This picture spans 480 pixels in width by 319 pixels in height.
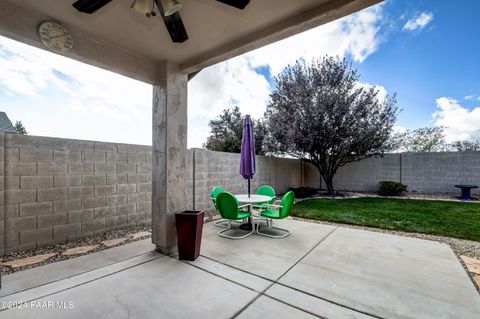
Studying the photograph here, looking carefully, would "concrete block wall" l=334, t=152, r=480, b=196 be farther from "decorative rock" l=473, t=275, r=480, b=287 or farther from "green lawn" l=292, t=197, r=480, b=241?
"decorative rock" l=473, t=275, r=480, b=287

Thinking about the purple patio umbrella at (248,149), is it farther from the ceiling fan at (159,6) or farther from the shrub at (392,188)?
the shrub at (392,188)

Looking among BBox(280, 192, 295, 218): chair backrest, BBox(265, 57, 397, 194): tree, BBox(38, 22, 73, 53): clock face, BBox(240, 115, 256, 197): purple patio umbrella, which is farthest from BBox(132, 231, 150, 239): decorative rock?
BBox(265, 57, 397, 194): tree

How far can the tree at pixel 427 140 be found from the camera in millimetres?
14000

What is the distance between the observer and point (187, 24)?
2.27 m

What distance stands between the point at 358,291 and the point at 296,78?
882 cm

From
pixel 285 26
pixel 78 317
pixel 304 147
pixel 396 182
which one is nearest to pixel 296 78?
pixel 304 147

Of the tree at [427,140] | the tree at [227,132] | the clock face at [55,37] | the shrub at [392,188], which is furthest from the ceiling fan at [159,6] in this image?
the tree at [427,140]

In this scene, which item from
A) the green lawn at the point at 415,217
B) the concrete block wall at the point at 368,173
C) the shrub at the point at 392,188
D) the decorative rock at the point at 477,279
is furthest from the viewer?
the concrete block wall at the point at 368,173

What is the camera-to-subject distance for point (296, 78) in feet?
31.2

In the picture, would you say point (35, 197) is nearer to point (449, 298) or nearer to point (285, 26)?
point (285, 26)

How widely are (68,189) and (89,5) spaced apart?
287 centimetres

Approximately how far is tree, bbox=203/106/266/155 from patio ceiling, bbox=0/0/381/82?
11.1 meters

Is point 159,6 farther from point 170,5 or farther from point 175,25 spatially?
point 175,25

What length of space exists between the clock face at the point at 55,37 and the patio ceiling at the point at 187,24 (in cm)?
6
